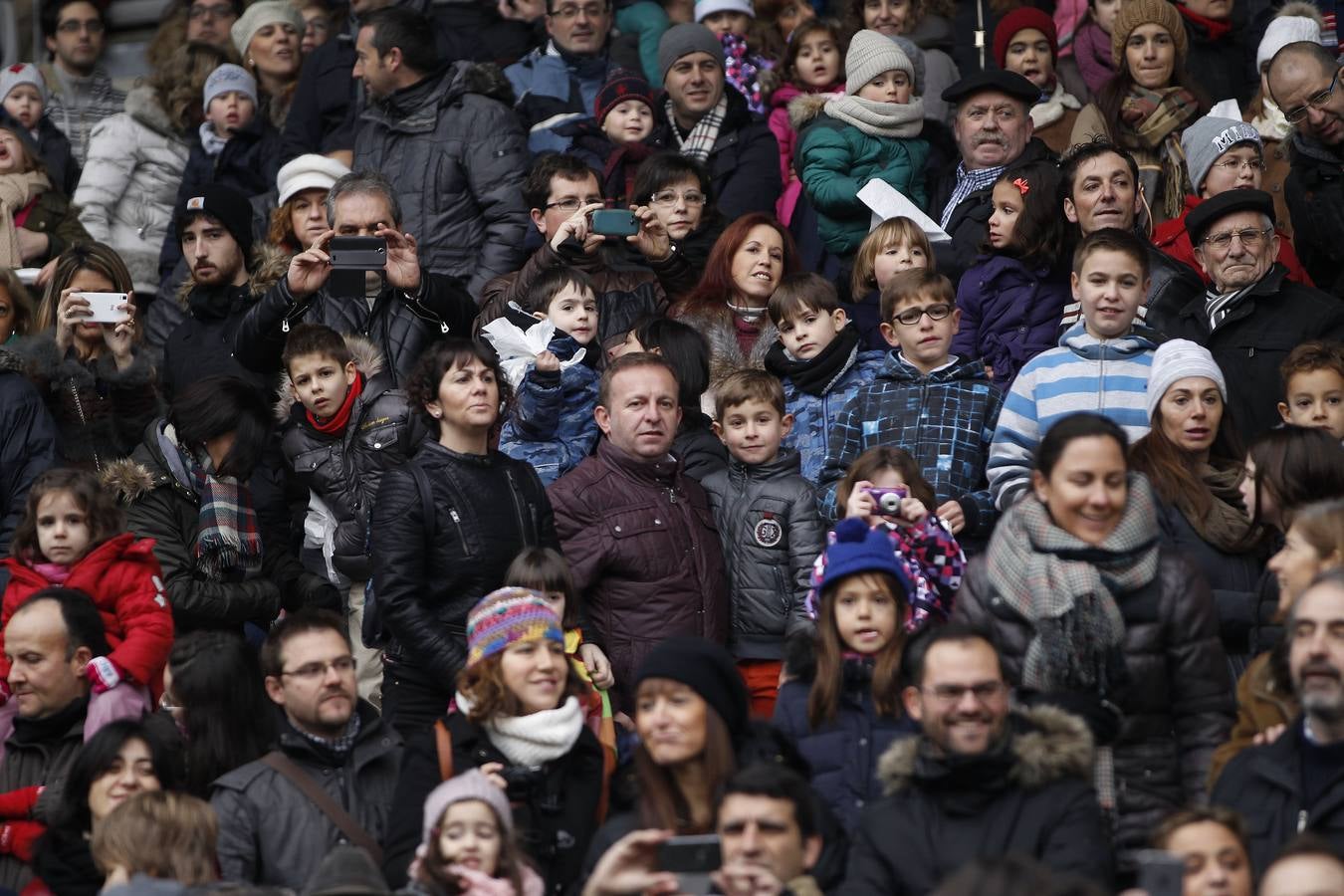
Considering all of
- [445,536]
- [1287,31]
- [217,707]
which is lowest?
[217,707]

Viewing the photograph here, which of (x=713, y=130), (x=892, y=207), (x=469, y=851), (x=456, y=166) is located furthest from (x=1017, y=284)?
(x=469, y=851)

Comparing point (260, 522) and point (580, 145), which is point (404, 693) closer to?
point (260, 522)

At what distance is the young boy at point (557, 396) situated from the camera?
29.7 ft

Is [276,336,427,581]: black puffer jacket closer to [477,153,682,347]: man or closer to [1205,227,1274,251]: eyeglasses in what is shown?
[477,153,682,347]: man

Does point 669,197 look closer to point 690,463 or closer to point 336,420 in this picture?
point 690,463

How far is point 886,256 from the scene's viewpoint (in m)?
9.78

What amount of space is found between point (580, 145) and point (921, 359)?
3.40 meters

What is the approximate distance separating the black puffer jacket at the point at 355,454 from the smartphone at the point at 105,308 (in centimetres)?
100

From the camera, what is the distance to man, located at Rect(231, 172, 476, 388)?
9.68m

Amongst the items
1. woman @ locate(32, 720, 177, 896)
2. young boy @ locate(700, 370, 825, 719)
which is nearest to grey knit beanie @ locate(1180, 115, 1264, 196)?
young boy @ locate(700, 370, 825, 719)

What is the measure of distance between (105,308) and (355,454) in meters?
1.56

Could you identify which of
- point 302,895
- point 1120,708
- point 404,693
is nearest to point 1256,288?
point 1120,708

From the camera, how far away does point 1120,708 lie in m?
6.82

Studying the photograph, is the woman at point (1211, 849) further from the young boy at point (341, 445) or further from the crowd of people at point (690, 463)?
the young boy at point (341, 445)
